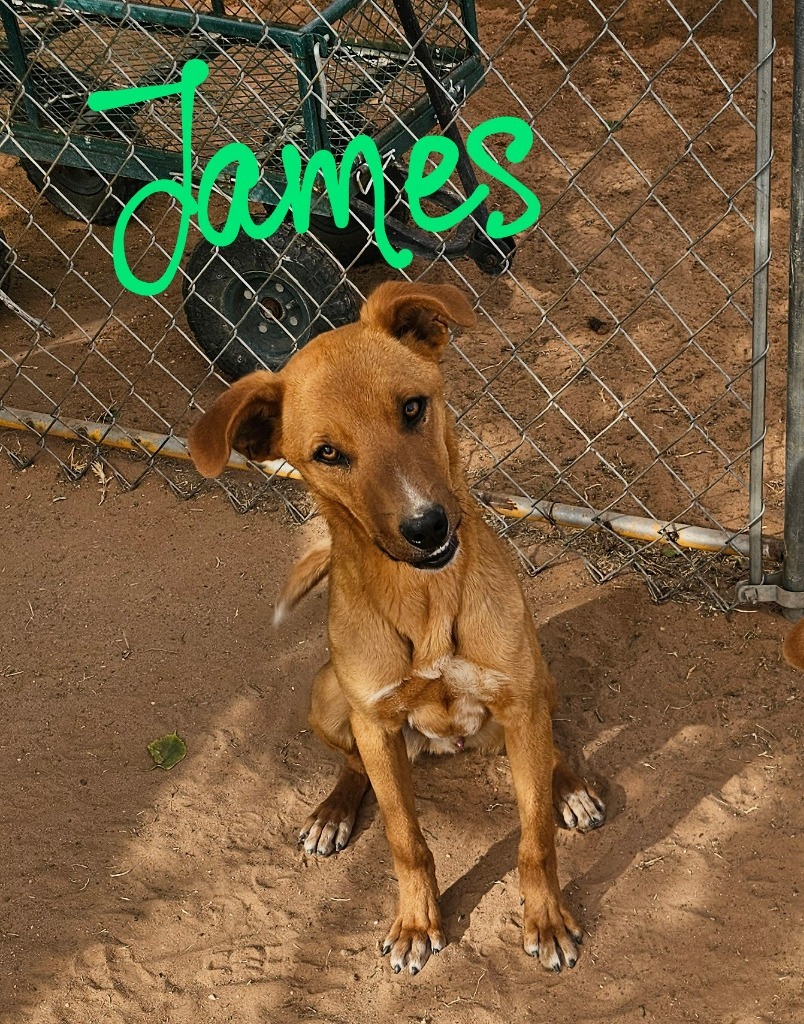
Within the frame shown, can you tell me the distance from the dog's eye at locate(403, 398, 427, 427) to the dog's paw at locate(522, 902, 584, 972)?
1.35 meters

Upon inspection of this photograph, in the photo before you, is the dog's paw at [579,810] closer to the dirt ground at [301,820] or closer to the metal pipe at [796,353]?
the dirt ground at [301,820]

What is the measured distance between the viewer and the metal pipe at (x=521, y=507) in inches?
154

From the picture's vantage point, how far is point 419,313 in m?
2.91

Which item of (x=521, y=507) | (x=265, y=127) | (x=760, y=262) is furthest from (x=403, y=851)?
(x=265, y=127)

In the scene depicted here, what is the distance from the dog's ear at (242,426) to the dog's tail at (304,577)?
1.57 ft

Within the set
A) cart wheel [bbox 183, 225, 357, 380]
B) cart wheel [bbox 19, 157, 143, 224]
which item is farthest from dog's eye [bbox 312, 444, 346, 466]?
cart wheel [bbox 19, 157, 143, 224]

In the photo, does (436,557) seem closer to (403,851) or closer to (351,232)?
(403,851)

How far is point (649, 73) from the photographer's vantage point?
6730 mm

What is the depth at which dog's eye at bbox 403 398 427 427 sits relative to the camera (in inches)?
107

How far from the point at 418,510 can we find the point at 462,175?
2467 millimetres

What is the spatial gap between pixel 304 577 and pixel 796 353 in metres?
1.54

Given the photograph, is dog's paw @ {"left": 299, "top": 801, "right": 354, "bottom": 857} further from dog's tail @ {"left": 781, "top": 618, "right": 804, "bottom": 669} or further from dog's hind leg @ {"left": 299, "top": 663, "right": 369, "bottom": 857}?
dog's tail @ {"left": 781, "top": 618, "right": 804, "bottom": 669}

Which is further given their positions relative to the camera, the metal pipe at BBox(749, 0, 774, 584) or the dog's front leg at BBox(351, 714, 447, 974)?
the dog's front leg at BBox(351, 714, 447, 974)

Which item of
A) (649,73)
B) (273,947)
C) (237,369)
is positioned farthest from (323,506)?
(649,73)
